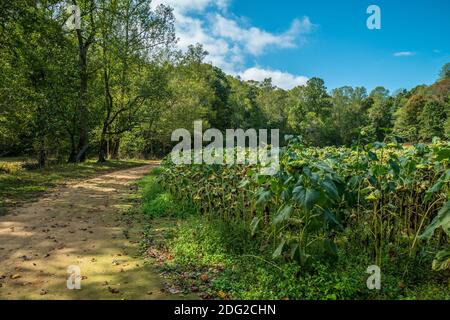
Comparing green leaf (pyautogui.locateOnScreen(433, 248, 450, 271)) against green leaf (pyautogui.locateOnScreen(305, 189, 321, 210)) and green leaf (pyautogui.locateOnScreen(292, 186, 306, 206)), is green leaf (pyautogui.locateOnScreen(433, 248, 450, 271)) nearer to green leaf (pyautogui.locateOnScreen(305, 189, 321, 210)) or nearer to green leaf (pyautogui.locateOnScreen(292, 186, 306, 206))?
green leaf (pyautogui.locateOnScreen(305, 189, 321, 210))

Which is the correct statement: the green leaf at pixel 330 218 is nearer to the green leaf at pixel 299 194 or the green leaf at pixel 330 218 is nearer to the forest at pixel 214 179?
the forest at pixel 214 179

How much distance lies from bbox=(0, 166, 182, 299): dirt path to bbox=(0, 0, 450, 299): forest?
0.39 m

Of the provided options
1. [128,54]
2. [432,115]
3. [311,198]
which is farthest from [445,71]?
[311,198]

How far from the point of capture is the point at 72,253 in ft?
16.5

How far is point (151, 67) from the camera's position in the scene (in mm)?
23641

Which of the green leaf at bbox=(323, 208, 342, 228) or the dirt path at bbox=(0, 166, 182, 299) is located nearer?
the green leaf at bbox=(323, 208, 342, 228)

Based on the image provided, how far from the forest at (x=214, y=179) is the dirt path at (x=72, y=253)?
1.29 ft

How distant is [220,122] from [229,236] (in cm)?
4336

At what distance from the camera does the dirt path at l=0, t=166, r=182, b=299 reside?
12.5ft

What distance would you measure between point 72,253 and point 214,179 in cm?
287

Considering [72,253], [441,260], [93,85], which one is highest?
[93,85]

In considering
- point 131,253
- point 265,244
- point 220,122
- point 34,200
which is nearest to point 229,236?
point 265,244

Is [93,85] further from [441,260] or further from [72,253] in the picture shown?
[441,260]

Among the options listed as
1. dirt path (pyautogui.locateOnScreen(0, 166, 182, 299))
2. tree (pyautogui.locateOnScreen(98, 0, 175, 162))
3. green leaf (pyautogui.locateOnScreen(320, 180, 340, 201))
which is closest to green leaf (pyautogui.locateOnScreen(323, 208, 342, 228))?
green leaf (pyautogui.locateOnScreen(320, 180, 340, 201))
